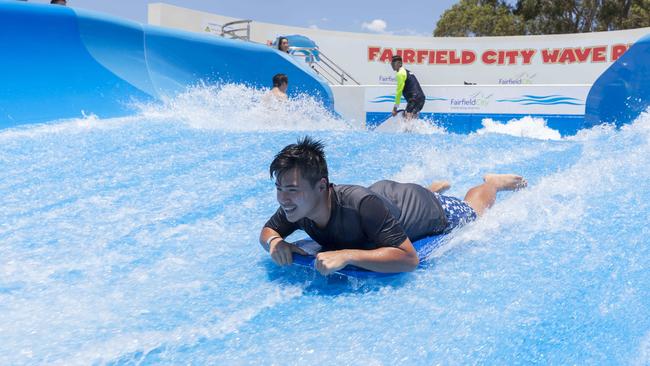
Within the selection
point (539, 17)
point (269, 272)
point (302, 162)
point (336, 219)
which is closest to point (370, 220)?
point (336, 219)

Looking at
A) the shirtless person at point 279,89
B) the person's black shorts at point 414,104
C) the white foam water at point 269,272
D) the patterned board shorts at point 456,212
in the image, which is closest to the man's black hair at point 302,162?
the white foam water at point 269,272

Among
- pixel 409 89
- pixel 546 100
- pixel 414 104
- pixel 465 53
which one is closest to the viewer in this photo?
pixel 409 89

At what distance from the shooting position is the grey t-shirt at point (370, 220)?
2129mm

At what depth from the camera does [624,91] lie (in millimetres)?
5590

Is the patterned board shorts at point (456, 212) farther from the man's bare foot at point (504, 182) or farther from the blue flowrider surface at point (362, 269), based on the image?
the man's bare foot at point (504, 182)

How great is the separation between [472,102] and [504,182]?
6.96 meters

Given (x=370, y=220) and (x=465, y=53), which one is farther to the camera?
(x=465, y=53)

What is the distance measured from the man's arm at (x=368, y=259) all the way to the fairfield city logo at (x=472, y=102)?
27.3 ft

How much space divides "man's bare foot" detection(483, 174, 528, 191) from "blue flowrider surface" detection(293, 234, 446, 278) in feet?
2.86

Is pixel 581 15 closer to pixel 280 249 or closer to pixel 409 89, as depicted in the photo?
pixel 409 89

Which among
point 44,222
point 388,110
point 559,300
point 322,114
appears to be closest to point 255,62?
point 322,114

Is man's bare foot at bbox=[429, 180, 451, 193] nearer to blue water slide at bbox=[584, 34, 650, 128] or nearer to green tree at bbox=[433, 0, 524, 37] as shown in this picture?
blue water slide at bbox=[584, 34, 650, 128]

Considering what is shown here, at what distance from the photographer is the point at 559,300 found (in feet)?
6.39

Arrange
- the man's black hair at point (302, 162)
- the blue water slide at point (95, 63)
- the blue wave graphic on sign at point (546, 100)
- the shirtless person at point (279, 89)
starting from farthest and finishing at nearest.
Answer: the blue wave graphic on sign at point (546, 100), the shirtless person at point (279, 89), the blue water slide at point (95, 63), the man's black hair at point (302, 162)
